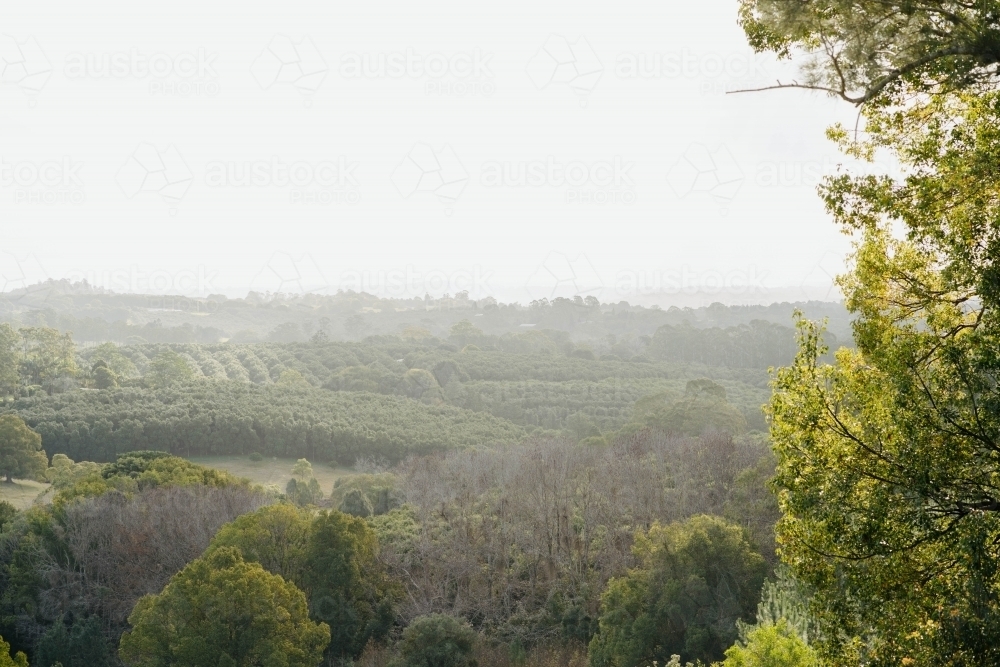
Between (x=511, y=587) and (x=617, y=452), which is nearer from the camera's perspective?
(x=511, y=587)

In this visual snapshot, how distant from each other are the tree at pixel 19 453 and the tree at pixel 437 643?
93.9ft

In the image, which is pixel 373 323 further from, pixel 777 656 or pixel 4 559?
pixel 777 656

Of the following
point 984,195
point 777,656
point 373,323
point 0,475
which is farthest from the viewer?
point 373,323

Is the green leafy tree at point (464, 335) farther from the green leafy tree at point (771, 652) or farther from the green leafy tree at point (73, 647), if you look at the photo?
the green leafy tree at point (771, 652)

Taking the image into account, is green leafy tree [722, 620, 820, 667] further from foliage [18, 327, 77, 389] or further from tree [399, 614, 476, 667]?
foliage [18, 327, 77, 389]

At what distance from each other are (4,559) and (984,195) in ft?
101

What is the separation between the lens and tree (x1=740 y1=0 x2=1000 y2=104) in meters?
6.27

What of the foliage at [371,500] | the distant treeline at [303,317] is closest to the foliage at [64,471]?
the foliage at [371,500]

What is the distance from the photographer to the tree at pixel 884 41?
20.6 ft

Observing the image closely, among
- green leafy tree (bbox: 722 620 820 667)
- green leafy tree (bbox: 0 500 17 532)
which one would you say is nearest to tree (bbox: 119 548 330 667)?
green leafy tree (bbox: 722 620 820 667)

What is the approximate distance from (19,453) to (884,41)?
4340 cm

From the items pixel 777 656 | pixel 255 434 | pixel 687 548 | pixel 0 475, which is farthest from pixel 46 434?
pixel 777 656

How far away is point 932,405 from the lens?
624 cm

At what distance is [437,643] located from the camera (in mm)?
19891
